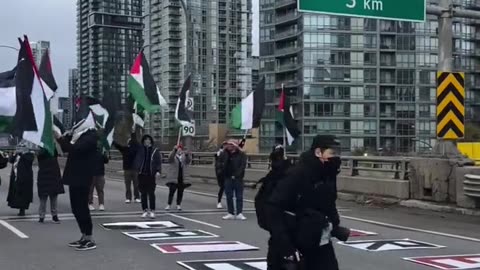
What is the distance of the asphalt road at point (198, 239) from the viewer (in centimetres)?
896

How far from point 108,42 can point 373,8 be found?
36001 mm

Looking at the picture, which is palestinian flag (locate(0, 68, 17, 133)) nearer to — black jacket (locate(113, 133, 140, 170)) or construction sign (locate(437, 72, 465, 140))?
black jacket (locate(113, 133, 140, 170))

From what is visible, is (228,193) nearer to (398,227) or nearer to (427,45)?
(398,227)

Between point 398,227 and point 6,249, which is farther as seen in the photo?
point 398,227

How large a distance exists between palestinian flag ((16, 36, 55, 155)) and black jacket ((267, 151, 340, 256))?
255 inches

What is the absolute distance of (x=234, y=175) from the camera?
567 inches

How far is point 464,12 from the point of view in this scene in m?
15.5

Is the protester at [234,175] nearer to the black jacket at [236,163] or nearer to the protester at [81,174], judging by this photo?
the black jacket at [236,163]

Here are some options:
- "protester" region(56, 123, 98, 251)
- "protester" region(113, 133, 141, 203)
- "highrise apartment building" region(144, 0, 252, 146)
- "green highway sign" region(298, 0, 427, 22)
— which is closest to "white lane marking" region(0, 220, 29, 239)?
"protester" region(56, 123, 98, 251)

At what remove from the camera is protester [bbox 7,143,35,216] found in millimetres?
14086

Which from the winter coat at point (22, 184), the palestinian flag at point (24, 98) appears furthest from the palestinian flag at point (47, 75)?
the palestinian flag at point (24, 98)

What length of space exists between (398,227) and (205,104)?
2360 inches

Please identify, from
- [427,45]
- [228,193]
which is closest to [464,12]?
[228,193]

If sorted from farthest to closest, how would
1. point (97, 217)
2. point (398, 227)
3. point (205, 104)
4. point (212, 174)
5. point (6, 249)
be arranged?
1. point (205, 104)
2. point (212, 174)
3. point (97, 217)
4. point (398, 227)
5. point (6, 249)
